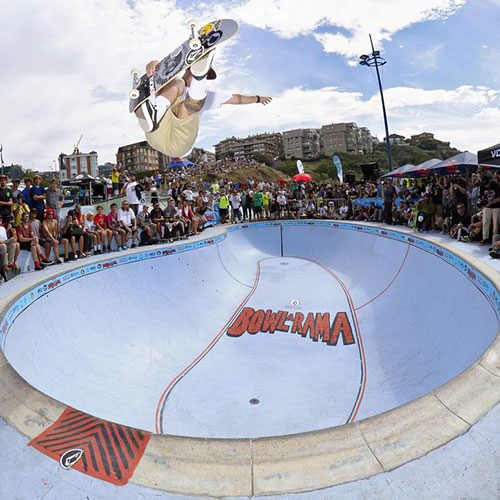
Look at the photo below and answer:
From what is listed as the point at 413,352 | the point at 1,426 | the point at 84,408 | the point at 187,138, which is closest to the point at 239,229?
the point at 187,138

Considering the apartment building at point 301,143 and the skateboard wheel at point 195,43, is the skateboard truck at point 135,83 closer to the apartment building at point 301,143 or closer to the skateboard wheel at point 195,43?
the skateboard wheel at point 195,43

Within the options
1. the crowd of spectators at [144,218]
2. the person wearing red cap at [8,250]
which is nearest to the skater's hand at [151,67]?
the crowd of spectators at [144,218]

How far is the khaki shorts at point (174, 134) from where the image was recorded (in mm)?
16297

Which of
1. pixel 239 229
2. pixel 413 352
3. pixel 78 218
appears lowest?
pixel 413 352

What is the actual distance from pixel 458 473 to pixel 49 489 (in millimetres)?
2217

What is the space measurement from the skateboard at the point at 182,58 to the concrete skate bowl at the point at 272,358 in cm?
895

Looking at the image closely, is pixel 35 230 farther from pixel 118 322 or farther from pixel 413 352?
pixel 413 352

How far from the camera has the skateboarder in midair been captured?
15044 millimetres

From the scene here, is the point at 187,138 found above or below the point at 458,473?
above

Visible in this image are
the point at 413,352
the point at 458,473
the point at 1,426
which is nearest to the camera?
the point at 458,473

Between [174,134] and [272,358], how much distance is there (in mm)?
13638

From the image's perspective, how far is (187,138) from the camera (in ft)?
54.9

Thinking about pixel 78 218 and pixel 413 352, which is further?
pixel 78 218

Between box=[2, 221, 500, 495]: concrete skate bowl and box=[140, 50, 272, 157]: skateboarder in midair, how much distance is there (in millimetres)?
8805
